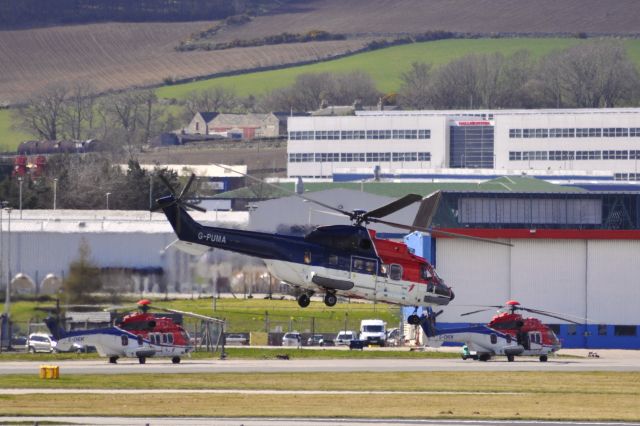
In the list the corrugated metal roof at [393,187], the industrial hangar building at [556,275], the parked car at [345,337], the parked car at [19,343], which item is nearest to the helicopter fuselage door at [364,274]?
the parked car at [19,343]

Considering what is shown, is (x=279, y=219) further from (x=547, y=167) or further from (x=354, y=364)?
(x=547, y=167)

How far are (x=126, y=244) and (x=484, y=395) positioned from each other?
3126 cm

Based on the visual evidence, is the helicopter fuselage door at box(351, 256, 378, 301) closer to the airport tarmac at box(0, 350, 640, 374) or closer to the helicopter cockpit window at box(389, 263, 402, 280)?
the helicopter cockpit window at box(389, 263, 402, 280)

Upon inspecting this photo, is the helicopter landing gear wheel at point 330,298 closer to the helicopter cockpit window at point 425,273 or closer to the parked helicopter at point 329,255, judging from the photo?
the parked helicopter at point 329,255

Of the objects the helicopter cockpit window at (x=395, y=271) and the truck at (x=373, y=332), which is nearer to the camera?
the helicopter cockpit window at (x=395, y=271)

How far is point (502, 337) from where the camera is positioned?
297ft

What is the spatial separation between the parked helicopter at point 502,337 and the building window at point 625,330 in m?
14.7

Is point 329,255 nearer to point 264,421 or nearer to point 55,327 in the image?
point 264,421

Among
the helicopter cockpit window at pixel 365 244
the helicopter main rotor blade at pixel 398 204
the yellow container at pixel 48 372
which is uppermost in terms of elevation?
the helicopter main rotor blade at pixel 398 204

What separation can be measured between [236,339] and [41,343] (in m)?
12.8

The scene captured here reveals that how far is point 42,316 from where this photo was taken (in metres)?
77.6

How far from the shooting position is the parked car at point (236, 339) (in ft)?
340

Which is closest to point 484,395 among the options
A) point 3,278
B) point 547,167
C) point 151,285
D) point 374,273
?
point 374,273

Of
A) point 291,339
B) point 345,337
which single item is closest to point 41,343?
point 291,339
